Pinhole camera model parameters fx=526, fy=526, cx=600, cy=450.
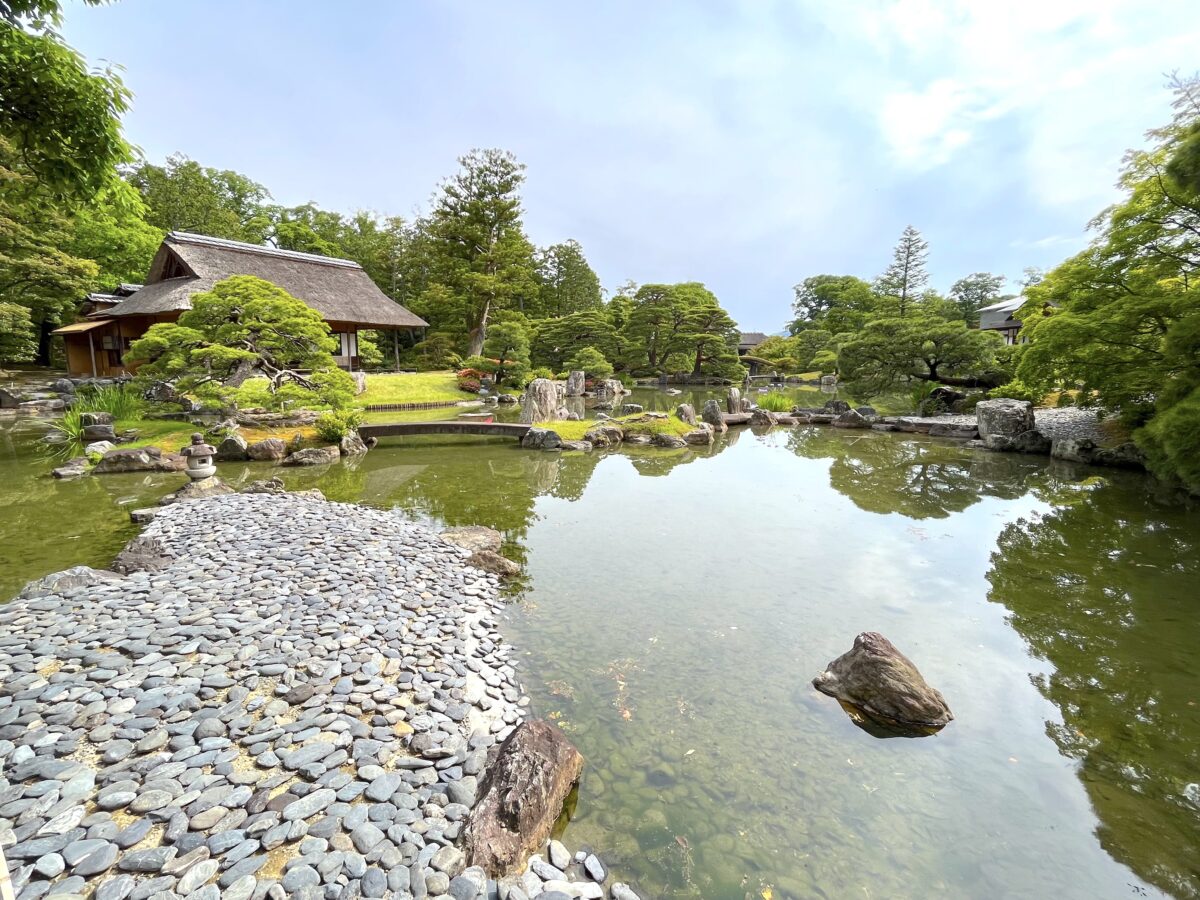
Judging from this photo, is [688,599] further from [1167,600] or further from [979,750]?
[1167,600]

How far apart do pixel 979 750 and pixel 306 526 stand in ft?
21.1

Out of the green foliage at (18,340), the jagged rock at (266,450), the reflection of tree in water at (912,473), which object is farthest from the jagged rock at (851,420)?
the green foliage at (18,340)

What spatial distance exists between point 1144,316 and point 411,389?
19.2 metres

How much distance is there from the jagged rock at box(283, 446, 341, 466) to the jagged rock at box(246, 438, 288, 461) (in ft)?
1.07

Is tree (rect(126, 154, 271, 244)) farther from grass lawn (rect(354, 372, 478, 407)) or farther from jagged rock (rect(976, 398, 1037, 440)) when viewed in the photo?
jagged rock (rect(976, 398, 1037, 440))

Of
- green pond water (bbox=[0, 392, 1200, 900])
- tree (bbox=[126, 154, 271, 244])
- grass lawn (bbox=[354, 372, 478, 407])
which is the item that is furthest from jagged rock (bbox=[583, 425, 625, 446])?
tree (bbox=[126, 154, 271, 244])

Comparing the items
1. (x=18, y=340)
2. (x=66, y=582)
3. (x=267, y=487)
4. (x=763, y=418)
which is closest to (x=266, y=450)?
(x=267, y=487)

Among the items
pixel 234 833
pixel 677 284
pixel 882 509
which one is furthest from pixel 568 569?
pixel 677 284

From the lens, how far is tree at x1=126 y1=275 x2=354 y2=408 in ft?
36.7

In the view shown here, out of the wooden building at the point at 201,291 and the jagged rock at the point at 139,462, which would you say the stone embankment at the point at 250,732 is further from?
the wooden building at the point at 201,291

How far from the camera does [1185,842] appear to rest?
266 cm

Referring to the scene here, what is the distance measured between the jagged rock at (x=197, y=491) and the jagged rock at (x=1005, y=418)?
16.8 metres

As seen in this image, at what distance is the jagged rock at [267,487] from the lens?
8.07 m

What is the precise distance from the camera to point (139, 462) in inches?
386
